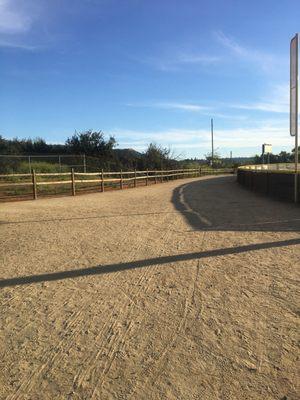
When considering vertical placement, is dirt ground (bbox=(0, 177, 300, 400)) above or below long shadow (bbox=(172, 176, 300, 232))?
above

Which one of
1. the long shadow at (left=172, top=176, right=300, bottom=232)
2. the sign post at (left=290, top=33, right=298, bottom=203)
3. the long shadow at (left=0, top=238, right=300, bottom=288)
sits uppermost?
the sign post at (left=290, top=33, right=298, bottom=203)

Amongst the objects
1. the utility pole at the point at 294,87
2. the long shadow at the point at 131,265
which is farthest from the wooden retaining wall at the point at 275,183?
the long shadow at the point at 131,265

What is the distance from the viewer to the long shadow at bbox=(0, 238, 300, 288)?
611 cm

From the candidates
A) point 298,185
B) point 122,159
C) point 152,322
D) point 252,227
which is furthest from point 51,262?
point 122,159

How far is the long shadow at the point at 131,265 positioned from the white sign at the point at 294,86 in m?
7.09

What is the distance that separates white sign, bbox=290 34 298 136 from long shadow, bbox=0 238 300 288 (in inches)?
279

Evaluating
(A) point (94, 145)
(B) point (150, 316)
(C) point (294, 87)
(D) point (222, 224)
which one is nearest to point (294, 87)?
(C) point (294, 87)

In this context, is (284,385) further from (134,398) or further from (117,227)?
(117,227)

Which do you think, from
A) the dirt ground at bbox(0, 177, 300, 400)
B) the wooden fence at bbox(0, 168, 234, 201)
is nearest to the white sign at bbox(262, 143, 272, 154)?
the wooden fence at bbox(0, 168, 234, 201)

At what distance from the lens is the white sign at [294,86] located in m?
14.2

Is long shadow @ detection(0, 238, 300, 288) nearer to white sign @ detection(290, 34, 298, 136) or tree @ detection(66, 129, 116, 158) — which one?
white sign @ detection(290, 34, 298, 136)

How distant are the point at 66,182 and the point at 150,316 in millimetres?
17464

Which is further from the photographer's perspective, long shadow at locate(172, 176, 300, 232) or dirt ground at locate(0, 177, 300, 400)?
long shadow at locate(172, 176, 300, 232)

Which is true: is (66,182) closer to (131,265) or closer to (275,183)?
(275,183)
